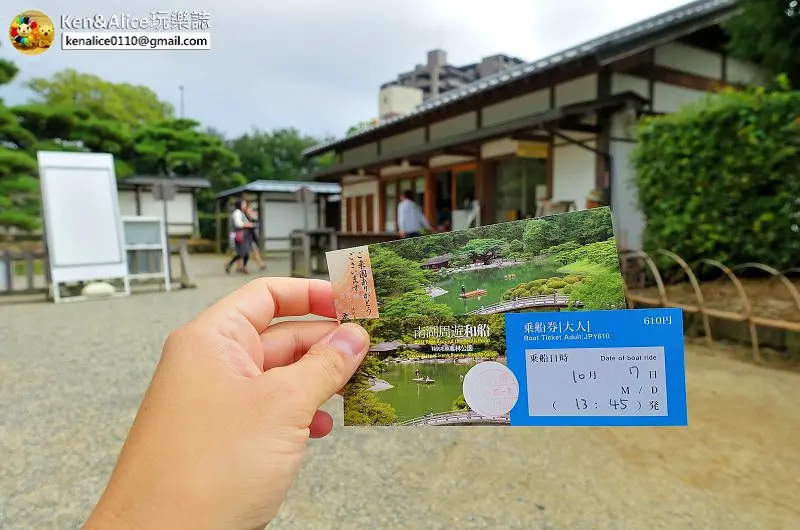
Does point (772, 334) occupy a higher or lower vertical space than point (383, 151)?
A: lower

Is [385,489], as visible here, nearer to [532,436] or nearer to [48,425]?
[532,436]

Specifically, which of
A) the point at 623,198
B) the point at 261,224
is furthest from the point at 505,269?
the point at 261,224

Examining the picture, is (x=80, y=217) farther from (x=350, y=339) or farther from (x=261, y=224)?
(x=261, y=224)

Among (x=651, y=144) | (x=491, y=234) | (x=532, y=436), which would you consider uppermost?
(x=651, y=144)

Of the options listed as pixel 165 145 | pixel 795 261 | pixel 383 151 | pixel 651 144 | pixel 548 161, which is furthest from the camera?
pixel 165 145

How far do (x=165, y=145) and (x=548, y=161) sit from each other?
703 inches

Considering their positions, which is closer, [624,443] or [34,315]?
[624,443]

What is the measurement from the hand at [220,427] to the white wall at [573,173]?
295 inches

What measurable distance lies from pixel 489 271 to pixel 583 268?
0.14m

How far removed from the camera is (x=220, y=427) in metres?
0.67

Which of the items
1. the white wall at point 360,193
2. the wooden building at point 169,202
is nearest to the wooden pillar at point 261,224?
the wooden building at point 169,202

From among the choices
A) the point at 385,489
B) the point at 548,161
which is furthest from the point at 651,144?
the point at 385,489

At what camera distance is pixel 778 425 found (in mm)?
2697

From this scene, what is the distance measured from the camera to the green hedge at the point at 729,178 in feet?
14.4
